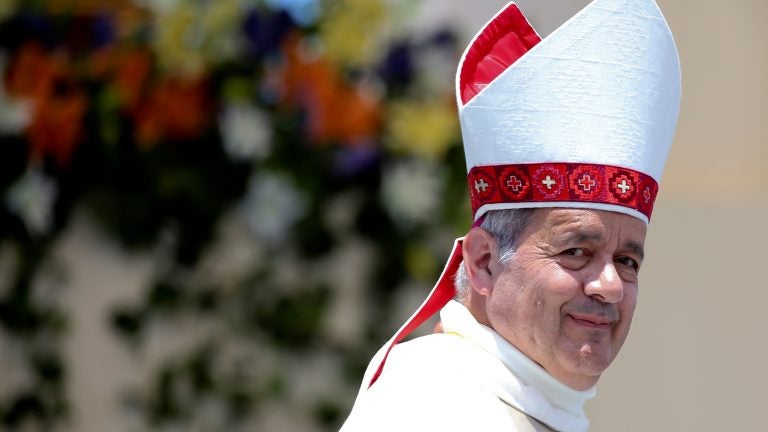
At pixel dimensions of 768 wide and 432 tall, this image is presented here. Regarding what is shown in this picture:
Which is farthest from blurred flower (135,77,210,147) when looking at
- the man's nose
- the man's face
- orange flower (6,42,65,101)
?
the man's nose

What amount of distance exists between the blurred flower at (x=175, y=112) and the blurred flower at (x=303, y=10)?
Answer: 0.44m

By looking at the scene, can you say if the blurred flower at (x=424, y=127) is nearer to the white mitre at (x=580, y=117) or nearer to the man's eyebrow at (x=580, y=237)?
the white mitre at (x=580, y=117)

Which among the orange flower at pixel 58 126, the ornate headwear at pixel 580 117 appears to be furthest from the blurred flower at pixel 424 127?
the ornate headwear at pixel 580 117

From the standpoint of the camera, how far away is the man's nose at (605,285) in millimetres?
3016

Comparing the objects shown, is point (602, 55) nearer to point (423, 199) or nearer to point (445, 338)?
point (445, 338)

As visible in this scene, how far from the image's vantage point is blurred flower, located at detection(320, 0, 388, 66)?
5.80 meters

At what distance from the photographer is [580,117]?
10.3 feet

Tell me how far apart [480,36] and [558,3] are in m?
2.50

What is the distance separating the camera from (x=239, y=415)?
6.00 meters

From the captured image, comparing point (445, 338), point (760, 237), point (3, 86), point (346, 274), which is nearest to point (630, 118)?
point (445, 338)

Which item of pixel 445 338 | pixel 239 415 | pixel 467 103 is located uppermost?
pixel 467 103

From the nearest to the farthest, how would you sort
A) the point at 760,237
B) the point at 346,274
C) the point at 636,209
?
the point at 636,209 → the point at 760,237 → the point at 346,274

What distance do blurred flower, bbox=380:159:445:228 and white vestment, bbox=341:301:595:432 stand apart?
2.67 metres

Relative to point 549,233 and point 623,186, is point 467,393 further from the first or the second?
point 623,186
